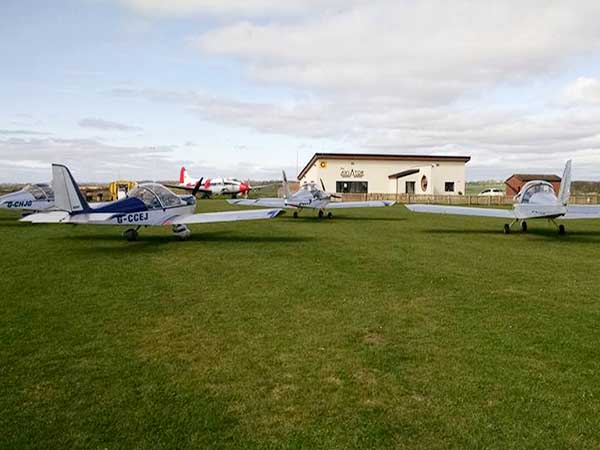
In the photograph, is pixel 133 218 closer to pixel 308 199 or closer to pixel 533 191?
pixel 308 199

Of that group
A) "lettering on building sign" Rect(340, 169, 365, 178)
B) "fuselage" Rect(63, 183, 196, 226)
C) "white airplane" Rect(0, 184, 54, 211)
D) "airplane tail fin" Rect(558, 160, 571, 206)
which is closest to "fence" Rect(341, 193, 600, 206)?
"lettering on building sign" Rect(340, 169, 365, 178)

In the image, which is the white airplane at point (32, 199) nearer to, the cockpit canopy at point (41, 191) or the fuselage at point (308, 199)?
the cockpit canopy at point (41, 191)

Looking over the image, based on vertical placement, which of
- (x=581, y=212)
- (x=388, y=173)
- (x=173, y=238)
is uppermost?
(x=388, y=173)

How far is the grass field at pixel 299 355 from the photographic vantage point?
10.9 feet

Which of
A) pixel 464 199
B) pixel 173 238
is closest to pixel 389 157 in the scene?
pixel 464 199

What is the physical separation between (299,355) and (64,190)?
9.80m

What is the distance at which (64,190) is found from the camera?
38.5ft

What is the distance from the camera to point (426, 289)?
7.62 metres

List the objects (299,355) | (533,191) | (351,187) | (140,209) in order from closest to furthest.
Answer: (299,355) → (140,209) → (533,191) → (351,187)

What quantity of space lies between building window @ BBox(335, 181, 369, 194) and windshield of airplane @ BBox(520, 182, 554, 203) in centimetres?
3783

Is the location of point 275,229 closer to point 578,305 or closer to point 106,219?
point 106,219

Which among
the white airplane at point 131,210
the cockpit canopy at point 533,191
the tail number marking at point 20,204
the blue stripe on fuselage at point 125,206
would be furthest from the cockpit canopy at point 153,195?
the cockpit canopy at point 533,191

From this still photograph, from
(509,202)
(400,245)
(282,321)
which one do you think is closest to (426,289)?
(282,321)

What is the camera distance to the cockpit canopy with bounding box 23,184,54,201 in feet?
63.7
